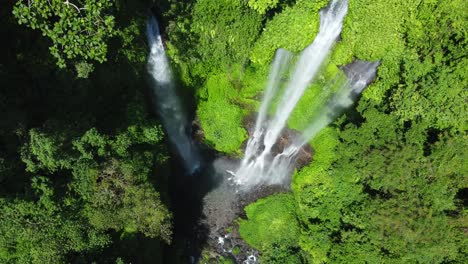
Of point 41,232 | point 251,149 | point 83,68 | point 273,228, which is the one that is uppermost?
point 251,149

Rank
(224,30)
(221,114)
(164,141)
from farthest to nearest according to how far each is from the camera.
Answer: (221,114)
(164,141)
(224,30)

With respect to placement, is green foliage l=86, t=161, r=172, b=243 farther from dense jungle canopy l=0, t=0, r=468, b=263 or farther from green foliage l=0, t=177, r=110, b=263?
green foliage l=0, t=177, r=110, b=263

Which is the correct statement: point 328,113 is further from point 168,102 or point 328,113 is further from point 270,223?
point 168,102

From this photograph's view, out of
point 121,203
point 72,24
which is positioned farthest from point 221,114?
point 72,24

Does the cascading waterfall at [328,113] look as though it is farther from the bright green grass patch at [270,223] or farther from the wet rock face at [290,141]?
the bright green grass patch at [270,223]

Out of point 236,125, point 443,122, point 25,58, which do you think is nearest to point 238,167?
point 236,125

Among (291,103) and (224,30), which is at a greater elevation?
(291,103)

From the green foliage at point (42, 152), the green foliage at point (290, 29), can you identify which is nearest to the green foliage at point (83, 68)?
the green foliage at point (42, 152)

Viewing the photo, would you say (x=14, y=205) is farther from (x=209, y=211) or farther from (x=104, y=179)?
(x=209, y=211)
